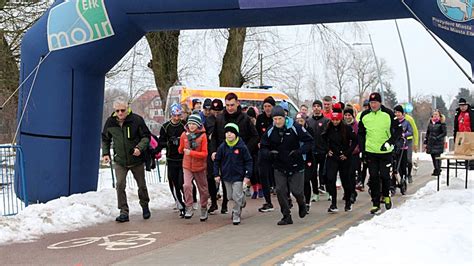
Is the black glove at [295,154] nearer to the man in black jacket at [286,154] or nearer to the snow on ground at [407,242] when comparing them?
the man in black jacket at [286,154]

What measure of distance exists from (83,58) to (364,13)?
4.81 meters

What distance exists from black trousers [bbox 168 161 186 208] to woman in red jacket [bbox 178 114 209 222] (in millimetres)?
336

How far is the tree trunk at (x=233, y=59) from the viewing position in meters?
21.8

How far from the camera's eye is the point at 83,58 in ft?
36.3

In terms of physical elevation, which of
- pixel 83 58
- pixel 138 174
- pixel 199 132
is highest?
pixel 83 58

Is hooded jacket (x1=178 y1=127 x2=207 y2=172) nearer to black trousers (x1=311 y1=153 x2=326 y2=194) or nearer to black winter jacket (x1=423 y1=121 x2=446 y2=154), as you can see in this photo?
black trousers (x1=311 y1=153 x2=326 y2=194)

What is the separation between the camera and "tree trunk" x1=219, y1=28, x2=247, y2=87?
21.8 metres

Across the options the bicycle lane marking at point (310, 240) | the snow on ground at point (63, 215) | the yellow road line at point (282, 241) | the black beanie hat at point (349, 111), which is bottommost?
the yellow road line at point (282, 241)

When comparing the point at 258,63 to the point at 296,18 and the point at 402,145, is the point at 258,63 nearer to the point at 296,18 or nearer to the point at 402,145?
the point at 402,145

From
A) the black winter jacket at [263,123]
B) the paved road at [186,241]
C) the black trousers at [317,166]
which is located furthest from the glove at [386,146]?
the black winter jacket at [263,123]

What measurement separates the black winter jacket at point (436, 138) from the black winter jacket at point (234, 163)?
30.0 ft

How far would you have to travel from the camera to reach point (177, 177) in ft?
34.8

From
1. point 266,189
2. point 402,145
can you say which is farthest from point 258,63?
point 266,189

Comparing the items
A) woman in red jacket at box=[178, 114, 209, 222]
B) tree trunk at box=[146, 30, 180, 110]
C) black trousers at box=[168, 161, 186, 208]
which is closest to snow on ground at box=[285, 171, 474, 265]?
woman in red jacket at box=[178, 114, 209, 222]
